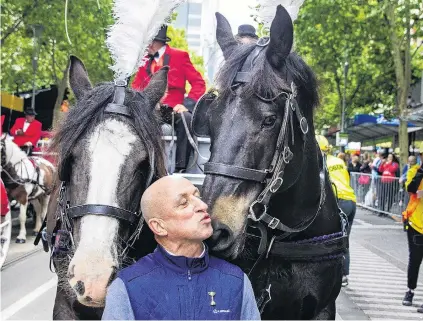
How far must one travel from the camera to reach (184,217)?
2.58 m

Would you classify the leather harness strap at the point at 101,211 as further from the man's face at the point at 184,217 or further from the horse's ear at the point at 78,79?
the horse's ear at the point at 78,79

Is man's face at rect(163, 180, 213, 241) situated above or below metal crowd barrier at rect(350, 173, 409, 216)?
above

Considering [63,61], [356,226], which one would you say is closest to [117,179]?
[356,226]

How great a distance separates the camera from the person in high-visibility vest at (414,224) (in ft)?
28.4

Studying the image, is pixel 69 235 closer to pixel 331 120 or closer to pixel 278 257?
pixel 278 257

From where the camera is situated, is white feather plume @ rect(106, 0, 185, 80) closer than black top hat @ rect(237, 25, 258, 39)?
Yes

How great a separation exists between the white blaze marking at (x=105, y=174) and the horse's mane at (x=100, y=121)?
3.5 inches

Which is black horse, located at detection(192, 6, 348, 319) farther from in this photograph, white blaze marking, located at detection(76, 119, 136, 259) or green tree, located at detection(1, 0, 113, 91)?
green tree, located at detection(1, 0, 113, 91)

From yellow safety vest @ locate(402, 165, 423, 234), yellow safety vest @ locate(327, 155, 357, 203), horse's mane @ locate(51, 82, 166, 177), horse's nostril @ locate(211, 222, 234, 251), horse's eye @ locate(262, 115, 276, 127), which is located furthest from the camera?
yellow safety vest @ locate(327, 155, 357, 203)

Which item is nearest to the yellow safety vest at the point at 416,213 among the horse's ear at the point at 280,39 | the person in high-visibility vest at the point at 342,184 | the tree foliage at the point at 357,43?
the person in high-visibility vest at the point at 342,184

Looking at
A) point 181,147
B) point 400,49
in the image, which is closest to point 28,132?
point 181,147

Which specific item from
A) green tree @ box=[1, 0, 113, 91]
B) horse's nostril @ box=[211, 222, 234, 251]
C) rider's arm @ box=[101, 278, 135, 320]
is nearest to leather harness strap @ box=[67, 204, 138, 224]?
horse's nostril @ box=[211, 222, 234, 251]

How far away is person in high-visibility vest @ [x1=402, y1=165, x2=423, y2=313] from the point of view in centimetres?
865

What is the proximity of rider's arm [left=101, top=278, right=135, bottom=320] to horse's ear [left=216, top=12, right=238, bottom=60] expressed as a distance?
2042mm
